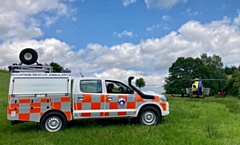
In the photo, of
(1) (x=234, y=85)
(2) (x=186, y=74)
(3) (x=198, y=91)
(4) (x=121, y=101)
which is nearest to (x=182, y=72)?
(2) (x=186, y=74)

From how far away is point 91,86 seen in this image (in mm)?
8805

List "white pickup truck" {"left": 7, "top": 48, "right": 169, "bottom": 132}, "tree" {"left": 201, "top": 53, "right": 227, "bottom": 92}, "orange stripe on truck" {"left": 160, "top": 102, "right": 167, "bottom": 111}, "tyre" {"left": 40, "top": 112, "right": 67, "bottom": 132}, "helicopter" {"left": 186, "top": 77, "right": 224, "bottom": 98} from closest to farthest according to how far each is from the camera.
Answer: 1. "white pickup truck" {"left": 7, "top": 48, "right": 169, "bottom": 132}
2. "tyre" {"left": 40, "top": 112, "right": 67, "bottom": 132}
3. "orange stripe on truck" {"left": 160, "top": 102, "right": 167, "bottom": 111}
4. "helicopter" {"left": 186, "top": 77, "right": 224, "bottom": 98}
5. "tree" {"left": 201, "top": 53, "right": 227, "bottom": 92}

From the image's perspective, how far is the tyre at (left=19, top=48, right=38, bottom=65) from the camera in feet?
30.3

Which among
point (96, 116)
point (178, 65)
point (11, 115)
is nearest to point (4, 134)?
point (11, 115)

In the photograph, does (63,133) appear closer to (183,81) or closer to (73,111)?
(73,111)

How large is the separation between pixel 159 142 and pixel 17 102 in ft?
14.9

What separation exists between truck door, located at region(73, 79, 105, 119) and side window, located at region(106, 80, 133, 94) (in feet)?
1.16

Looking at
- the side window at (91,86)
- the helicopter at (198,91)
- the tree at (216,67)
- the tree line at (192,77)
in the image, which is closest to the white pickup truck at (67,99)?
the side window at (91,86)

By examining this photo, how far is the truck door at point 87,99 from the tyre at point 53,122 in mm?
452

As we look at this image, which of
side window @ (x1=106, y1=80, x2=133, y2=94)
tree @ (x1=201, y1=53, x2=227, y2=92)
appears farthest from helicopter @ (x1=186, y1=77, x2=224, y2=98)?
tree @ (x1=201, y1=53, x2=227, y2=92)

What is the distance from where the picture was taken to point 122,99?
8.97m

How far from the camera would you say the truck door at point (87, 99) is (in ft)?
28.0

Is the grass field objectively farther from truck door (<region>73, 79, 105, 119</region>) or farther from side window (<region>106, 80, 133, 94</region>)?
side window (<region>106, 80, 133, 94</region>)

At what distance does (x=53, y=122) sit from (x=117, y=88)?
245 centimetres
